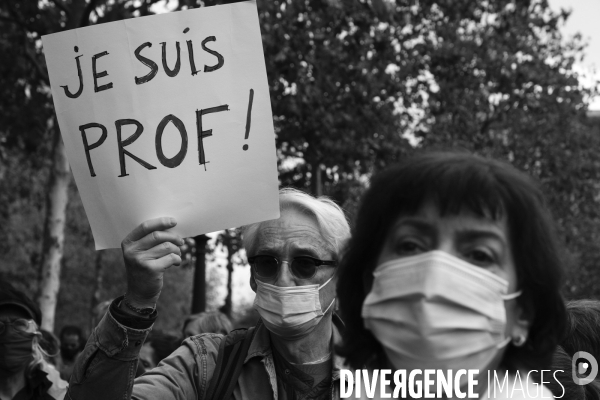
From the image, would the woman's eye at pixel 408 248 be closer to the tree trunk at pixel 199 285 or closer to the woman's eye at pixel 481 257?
the woman's eye at pixel 481 257

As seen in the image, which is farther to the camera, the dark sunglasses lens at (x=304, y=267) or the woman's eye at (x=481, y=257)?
the dark sunglasses lens at (x=304, y=267)

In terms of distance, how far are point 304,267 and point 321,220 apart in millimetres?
201

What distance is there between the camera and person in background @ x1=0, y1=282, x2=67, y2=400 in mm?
4621

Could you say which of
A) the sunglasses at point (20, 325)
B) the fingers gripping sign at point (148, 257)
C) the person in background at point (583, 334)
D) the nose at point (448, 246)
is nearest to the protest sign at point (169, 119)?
the fingers gripping sign at point (148, 257)

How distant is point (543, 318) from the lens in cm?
197

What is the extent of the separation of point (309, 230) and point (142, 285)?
95cm

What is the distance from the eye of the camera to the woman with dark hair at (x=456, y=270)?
177 centimetres

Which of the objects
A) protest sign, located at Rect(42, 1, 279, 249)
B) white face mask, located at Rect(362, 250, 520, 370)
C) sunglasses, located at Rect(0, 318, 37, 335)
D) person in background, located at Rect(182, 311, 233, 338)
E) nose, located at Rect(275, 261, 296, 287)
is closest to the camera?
white face mask, located at Rect(362, 250, 520, 370)

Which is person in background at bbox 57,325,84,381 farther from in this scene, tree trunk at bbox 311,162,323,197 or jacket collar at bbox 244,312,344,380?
jacket collar at bbox 244,312,344,380

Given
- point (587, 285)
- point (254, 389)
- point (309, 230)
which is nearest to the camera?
point (254, 389)

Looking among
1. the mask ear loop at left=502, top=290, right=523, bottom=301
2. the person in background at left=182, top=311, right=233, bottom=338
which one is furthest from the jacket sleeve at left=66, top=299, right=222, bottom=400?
the person in background at left=182, top=311, right=233, bottom=338

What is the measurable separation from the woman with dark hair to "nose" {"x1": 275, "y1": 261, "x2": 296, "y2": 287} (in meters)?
1.07

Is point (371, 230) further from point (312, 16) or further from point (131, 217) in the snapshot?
point (312, 16)

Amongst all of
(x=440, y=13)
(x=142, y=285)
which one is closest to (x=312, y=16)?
(x=440, y=13)
